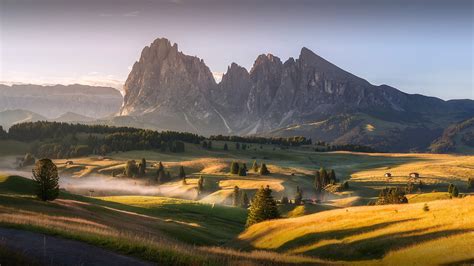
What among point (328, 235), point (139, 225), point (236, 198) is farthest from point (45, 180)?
point (236, 198)

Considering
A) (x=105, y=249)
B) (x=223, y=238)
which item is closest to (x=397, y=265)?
(x=105, y=249)

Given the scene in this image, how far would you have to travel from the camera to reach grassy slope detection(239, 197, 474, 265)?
30.9 metres

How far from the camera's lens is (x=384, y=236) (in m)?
41.6

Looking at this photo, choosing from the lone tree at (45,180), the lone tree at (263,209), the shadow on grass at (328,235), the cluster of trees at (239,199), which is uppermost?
the lone tree at (45,180)

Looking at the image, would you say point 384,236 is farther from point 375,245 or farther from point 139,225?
point 139,225

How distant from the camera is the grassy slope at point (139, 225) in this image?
87.3 ft

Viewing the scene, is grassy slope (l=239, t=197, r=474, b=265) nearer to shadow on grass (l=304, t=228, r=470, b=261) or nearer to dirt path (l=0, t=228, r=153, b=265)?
shadow on grass (l=304, t=228, r=470, b=261)

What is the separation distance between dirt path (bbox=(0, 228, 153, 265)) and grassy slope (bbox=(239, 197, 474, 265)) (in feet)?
58.1

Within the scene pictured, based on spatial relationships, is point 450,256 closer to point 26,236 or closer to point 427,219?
point 427,219

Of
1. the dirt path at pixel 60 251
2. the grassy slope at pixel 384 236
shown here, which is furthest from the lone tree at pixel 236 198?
the dirt path at pixel 60 251

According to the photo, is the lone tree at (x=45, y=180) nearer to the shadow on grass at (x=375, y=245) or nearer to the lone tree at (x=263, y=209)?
the lone tree at (x=263, y=209)

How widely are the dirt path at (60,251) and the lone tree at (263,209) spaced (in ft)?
187

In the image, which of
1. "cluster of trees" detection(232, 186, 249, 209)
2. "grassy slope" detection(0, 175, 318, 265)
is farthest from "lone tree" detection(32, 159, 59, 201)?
"cluster of trees" detection(232, 186, 249, 209)

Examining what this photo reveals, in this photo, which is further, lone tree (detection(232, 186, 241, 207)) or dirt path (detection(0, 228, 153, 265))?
lone tree (detection(232, 186, 241, 207))
